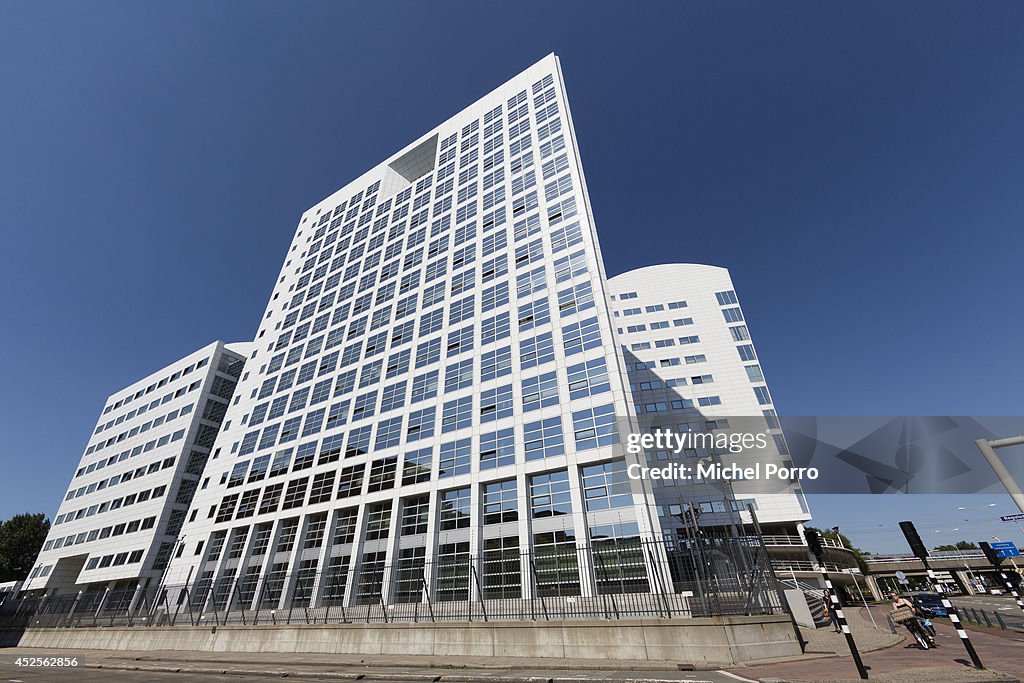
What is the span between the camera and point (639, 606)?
49.1 feet

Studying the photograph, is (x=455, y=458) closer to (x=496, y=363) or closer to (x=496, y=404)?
(x=496, y=404)

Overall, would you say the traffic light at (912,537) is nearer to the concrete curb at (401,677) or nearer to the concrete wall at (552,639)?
the concrete curb at (401,677)

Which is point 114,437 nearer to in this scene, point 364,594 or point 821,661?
point 364,594

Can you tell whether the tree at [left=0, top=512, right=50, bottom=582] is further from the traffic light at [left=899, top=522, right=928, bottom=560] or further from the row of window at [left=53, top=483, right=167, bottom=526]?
the traffic light at [left=899, top=522, right=928, bottom=560]

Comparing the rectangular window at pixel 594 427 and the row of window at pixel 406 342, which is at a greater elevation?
the row of window at pixel 406 342

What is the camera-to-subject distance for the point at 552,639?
14.8 meters

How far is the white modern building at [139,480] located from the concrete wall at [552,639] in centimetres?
3845

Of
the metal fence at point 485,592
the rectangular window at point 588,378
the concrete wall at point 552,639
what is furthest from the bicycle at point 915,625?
the rectangular window at point 588,378

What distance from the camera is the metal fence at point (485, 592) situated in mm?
14164

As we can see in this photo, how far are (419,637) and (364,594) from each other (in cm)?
1590

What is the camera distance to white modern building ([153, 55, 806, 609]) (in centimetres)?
2786

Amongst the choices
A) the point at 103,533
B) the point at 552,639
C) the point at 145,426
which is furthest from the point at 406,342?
the point at 145,426

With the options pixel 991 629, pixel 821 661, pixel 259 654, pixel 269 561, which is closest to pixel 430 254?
pixel 269 561

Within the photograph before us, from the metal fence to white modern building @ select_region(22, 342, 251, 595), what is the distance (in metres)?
14.3
